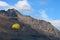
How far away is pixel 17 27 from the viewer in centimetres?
4797

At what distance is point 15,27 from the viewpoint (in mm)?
47469

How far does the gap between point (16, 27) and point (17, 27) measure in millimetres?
340

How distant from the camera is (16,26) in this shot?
158 ft

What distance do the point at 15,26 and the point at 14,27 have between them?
645 millimetres

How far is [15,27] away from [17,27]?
0.63m

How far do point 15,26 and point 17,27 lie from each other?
47 centimetres

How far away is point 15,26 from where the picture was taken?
47.9 meters

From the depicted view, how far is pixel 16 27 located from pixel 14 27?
56cm

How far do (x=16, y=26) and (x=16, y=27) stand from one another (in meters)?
0.40

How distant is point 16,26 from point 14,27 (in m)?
0.85

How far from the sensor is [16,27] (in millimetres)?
47688
